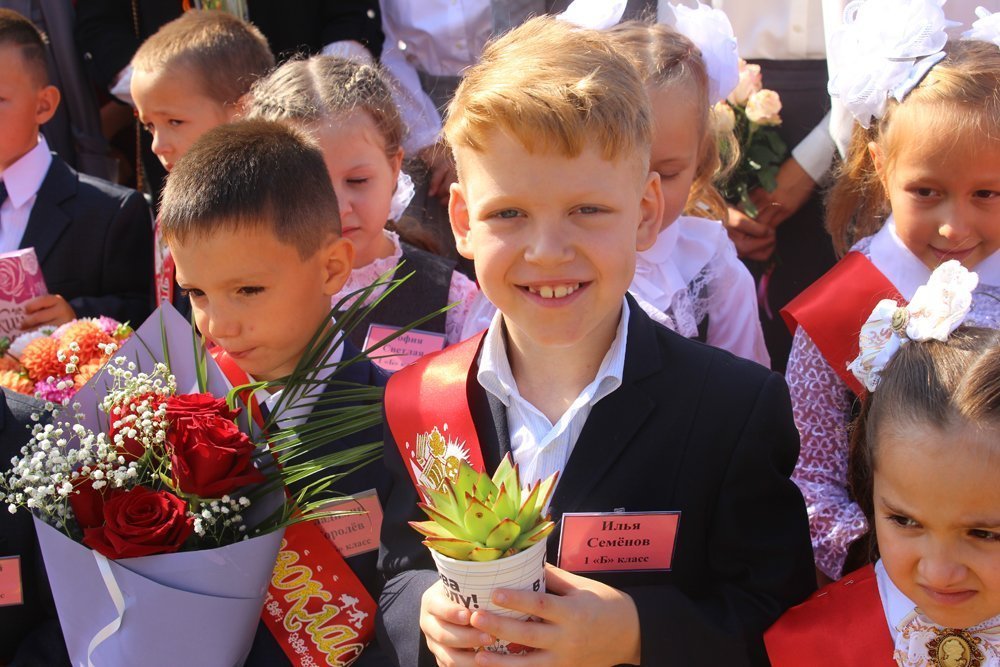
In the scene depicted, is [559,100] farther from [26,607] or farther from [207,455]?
[26,607]

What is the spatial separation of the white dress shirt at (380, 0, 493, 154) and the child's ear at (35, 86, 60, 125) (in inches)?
47.4

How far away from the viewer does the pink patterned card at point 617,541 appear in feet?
6.05

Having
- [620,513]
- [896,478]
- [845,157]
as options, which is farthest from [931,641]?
[845,157]

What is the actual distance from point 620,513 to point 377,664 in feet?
2.08

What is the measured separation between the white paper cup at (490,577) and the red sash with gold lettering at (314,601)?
546 mm

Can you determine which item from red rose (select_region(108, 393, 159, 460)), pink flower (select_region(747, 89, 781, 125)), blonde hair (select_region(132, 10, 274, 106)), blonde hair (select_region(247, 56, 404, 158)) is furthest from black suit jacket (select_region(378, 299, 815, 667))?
blonde hair (select_region(132, 10, 274, 106))

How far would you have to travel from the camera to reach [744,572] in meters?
1.89

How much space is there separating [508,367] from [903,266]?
1072 mm

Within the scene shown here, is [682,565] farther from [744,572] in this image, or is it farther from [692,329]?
[692,329]

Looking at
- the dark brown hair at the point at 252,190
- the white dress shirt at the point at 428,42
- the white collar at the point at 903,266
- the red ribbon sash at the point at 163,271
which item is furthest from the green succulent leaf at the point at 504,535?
the white dress shirt at the point at 428,42

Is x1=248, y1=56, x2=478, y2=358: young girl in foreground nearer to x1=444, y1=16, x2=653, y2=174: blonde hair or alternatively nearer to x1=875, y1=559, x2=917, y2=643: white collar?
x1=444, y1=16, x2=653, y2=174: blonde hair

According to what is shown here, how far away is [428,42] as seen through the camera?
3.86m

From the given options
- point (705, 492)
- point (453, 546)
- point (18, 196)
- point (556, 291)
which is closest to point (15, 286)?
point (18, 196)

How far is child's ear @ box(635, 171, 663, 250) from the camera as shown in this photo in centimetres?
199
